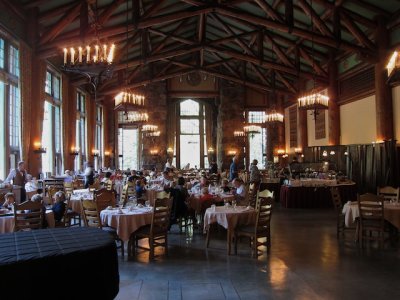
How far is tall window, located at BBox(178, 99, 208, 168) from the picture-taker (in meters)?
26.4

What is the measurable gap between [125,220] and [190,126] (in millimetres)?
20272

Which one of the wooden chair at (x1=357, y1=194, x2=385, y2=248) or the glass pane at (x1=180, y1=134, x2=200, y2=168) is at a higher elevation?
the glass pane at (x1=180, y1=134, x2=200, y2=168)

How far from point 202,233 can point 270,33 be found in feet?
33.4

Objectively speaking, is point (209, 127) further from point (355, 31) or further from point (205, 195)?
point (205, 195)

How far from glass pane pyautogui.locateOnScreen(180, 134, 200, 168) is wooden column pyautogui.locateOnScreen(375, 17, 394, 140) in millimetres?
15067

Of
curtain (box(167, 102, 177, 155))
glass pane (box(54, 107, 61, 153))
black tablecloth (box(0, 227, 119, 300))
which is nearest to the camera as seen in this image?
black tablecloth (box(0, 227, 119, 300))

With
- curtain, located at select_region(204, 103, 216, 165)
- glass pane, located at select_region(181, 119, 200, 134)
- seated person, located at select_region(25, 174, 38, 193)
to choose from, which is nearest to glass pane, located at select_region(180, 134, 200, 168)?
glass pane, located at select_region(181, 119, 200, 134)

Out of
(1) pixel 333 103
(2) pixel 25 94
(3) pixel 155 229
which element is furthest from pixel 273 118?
(3) pixel 155 229

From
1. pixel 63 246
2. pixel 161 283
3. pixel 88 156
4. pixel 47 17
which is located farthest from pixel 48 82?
pixel 63 246

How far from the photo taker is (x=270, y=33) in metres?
15.8

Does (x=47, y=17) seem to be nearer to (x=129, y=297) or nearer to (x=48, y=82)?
(x=48, y=82)

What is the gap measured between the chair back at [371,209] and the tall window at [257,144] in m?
18.1

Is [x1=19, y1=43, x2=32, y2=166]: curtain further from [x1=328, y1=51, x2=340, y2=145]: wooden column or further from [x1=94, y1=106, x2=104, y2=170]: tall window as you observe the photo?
[x1=328, y1=51, x2=340, y2=145]: wooden column

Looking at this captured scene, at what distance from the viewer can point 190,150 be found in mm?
26609
